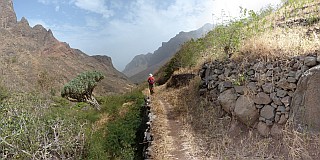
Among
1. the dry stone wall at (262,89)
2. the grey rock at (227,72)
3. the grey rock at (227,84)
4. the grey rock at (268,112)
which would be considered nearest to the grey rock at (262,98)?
the dry stone wall at (262,89)

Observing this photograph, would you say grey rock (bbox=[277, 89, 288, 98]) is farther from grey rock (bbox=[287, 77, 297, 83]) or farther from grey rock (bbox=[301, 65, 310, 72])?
grey rock (bbox=[301, 65, 310, 72])

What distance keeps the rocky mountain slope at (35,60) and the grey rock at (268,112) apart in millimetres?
27788

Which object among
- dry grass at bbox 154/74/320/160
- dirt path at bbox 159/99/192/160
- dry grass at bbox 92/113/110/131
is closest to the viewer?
dry grass at bbox 154/74/320/160

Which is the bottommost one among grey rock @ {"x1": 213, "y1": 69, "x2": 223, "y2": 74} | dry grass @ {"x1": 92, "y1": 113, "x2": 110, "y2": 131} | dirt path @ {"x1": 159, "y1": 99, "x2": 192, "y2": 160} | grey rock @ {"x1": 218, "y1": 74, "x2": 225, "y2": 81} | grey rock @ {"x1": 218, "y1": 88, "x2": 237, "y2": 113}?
dry grass @ {"x1": 92, "y1": 113, "x2": 110, "y2": 131}

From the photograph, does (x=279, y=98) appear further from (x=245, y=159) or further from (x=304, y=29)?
(x=304, y=29)

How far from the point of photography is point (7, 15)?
83.9 metres

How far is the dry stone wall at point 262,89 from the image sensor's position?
587 cm

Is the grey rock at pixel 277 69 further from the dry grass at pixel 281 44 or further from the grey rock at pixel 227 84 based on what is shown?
the grey rock at pixel 227 84

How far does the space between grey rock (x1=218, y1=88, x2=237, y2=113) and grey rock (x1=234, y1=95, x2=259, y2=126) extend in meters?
0.25

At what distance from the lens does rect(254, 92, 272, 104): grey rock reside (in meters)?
6.29

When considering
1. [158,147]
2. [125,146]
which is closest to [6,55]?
[125,146]

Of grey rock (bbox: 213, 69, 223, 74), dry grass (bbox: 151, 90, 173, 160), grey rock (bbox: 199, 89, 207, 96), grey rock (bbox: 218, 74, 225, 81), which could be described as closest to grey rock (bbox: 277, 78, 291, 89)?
grey rock (bbox: 218, 74, 225, 81)

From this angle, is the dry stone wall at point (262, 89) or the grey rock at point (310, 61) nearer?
the grey rock at point (310, 61)

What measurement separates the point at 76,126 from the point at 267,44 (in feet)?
20.8
